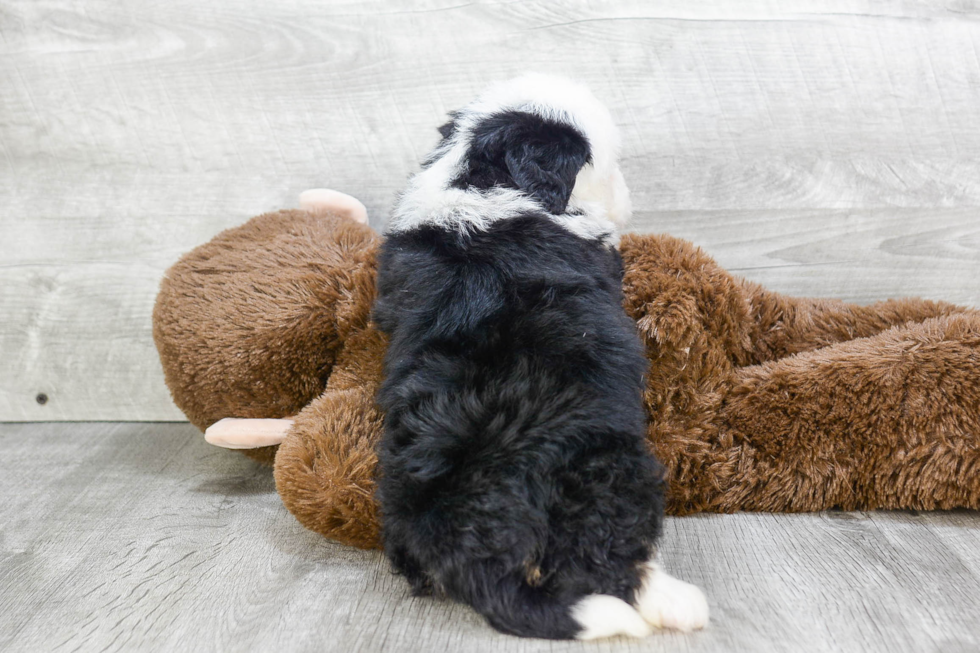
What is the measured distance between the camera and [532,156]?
0.93 meters

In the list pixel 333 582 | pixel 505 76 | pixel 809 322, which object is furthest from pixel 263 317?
pixel 809 322

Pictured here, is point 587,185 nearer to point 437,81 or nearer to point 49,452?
point 437,81

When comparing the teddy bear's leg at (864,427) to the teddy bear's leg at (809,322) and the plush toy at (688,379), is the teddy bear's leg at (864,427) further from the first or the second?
the teddy bear's leg at (809,322)

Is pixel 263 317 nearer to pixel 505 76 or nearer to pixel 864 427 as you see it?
pixel 505 76

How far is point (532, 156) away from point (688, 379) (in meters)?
0.38

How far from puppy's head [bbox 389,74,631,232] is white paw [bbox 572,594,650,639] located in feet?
1.49

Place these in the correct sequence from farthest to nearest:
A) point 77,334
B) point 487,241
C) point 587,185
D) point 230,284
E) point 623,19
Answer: point 77,334, point 623,19, point 230,284, point 587,185, point 487,241

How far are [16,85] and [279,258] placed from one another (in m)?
0.71

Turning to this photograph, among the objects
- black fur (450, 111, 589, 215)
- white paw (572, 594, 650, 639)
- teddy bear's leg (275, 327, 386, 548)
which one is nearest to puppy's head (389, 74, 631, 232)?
black fur (450, 111, 589, 215)

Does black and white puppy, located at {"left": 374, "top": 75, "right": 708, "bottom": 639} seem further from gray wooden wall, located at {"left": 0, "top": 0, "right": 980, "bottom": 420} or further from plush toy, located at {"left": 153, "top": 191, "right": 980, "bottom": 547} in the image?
gray wooden wall, located at {"left": 0, "top": 0, "right": 980, "bottom": 420}

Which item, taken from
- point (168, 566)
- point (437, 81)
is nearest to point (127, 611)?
point (168, 566)

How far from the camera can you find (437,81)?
51.8 inches

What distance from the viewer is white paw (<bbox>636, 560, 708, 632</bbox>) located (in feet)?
2.45

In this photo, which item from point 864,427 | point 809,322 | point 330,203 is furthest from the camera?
point 330,203
